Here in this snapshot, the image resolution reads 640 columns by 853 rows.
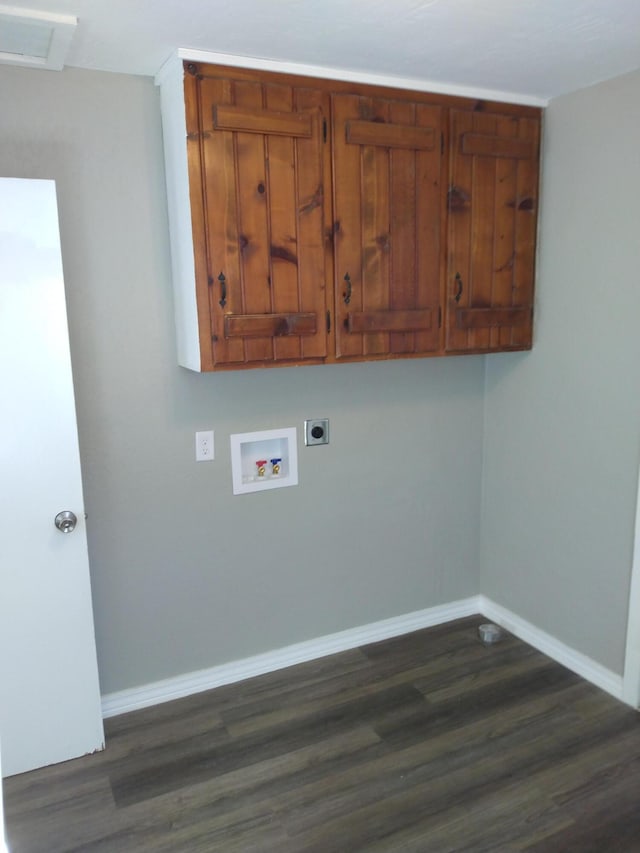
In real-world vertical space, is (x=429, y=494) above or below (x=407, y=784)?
above

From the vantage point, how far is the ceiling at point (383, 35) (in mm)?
1742

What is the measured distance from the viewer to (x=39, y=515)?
2.13m

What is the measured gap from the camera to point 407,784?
217 centimetres

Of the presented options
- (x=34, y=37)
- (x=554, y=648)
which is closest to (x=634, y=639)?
(x=554, y=648)

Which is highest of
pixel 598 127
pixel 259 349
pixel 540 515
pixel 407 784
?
pixel 598 127

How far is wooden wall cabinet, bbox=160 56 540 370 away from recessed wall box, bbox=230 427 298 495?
1.46 ft

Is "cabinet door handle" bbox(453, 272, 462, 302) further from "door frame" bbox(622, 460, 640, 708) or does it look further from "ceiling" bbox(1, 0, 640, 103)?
"door frame" bbox(622, 460, 640, 708)

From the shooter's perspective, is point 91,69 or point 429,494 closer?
point 91,69

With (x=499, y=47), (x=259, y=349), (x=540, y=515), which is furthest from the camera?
(x=540, y=515)

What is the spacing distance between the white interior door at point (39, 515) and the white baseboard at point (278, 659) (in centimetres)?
24

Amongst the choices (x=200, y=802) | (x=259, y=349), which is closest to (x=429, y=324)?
(x=259, y=349)

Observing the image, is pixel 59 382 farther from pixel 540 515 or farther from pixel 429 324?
pixel 540 515

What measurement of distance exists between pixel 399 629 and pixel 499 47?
2.42 metres

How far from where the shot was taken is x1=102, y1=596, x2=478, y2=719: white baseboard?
8.46 feet
